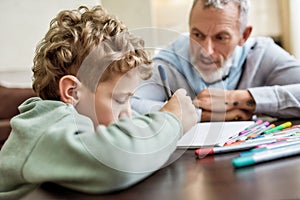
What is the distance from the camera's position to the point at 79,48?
679 millimetres

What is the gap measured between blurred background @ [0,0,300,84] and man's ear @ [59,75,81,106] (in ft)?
5.84

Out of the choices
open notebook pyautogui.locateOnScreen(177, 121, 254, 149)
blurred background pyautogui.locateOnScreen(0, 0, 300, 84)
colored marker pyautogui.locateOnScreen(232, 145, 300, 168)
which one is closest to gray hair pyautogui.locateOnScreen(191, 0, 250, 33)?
open notebook pyautogui.locateOnScreen(177, 121, 254, 149)

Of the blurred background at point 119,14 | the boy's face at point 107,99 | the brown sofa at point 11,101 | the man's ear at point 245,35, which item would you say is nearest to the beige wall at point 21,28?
the blurred background at point 119,14

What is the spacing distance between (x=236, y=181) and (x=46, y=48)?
42cm

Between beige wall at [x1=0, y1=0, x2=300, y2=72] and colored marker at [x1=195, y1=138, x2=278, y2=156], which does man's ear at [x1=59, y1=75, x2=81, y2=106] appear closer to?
colored marker at [x1=195, y1=138, x2=278, y2=156]

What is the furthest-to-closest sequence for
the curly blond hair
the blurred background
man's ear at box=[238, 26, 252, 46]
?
1. the blurred background
2. man's ear at box=[238, 26, 252, 46]
3. the curly blond hair

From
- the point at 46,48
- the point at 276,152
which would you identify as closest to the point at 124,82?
the point at 46,48

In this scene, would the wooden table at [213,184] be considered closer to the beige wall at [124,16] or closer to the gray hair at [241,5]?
the gray hair at [241,5]

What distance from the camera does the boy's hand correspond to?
0.60 meters

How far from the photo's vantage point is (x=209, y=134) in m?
0.75

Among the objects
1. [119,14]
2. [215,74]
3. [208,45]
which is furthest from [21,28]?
[215,74]

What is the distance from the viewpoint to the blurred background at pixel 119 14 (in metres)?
2.67

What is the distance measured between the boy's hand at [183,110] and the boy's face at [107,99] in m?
0.08

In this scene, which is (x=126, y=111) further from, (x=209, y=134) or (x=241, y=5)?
(x=241, y=5)
